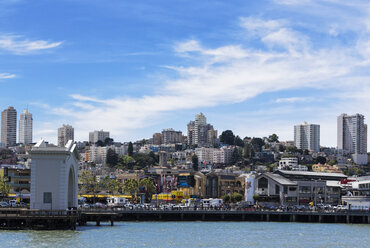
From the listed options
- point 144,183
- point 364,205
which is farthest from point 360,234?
point 144,183

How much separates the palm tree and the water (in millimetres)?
63644

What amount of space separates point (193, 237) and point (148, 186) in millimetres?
79713

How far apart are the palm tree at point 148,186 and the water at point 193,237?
63644 mm

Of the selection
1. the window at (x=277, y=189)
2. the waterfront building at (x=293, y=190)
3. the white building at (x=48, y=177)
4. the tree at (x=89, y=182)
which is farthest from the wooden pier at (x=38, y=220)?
the window at (x=277, y=189)

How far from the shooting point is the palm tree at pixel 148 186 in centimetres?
14981

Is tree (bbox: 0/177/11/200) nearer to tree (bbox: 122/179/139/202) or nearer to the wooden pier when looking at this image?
tree (bbox: 122/179/139/202)

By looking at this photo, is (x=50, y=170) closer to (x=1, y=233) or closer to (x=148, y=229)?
(x=1, y=233)

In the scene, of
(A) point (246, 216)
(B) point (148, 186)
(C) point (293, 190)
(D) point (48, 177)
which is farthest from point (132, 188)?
(D) point (48, 177)

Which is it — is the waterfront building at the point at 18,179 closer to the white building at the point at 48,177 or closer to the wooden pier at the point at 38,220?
the wooden pier at the point at 38,220

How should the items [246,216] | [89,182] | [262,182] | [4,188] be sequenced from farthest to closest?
[262,182]
[89,182]
[4,188]
[246,216]

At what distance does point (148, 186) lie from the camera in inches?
5906

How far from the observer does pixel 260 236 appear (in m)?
73.4

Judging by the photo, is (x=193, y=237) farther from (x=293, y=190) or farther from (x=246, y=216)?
(x=293, y=190)

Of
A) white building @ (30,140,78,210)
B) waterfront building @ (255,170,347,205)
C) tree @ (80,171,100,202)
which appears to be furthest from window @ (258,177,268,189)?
white building @ (30,140,78,210)
